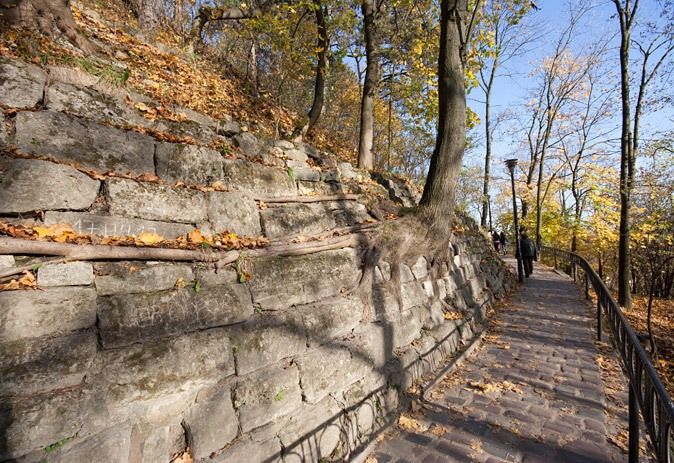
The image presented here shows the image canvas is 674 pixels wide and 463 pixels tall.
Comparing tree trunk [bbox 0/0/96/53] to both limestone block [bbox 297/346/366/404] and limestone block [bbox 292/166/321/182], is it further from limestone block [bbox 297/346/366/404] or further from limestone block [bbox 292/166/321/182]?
limestone block [bbox 297/346/366/404]

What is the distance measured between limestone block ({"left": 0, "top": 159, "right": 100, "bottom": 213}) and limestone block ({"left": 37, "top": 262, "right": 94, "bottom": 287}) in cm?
57

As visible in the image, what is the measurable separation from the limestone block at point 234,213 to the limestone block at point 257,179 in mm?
250

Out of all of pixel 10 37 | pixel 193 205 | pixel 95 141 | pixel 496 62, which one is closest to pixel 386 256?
pixel 193 205

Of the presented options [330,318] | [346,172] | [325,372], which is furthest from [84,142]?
[346,172]

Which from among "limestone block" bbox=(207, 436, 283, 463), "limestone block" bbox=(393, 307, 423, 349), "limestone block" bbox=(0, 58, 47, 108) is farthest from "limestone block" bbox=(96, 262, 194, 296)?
"limestone block" bbox=(393, 307, 423, 349)

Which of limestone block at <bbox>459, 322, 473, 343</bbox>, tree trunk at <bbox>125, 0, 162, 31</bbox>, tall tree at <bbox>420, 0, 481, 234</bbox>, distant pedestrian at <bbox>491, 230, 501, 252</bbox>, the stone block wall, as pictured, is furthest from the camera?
distant pedestrian at <bbox>491, 230, 501, 252</bbox>

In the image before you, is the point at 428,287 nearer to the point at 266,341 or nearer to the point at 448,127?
the point at 448,127

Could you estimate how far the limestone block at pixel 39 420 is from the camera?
1.65m

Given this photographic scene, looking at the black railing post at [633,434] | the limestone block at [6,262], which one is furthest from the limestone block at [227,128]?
the black railing post at [633,434]

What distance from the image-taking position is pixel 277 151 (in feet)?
15.9

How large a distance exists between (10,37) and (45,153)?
177 centimetres

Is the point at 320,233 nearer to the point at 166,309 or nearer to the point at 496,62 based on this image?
the point at 166,309

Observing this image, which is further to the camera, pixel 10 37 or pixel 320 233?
pixel 320 233

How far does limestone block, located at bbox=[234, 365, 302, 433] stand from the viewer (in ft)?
8.31
